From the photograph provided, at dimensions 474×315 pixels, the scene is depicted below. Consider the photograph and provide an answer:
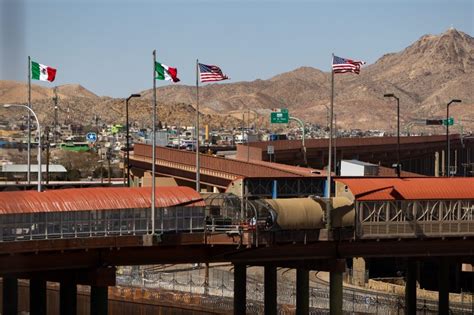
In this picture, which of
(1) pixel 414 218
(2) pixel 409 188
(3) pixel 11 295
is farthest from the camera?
(2) pixel 409 188

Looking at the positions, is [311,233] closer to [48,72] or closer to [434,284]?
[48,72]

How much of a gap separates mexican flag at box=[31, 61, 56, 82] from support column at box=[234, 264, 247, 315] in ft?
66.6

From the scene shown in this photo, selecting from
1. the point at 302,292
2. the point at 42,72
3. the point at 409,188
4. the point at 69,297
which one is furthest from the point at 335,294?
the point at 42,72

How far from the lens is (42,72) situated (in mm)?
82188

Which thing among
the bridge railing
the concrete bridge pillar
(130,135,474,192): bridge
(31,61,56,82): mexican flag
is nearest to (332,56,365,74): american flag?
(130,135,474,192): bridge

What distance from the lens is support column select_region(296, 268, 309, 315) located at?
69.2 meters

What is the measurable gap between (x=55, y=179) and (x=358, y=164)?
48005mm

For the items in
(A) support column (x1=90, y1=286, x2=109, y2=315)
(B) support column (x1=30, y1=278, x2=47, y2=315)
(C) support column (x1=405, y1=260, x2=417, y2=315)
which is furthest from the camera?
(C) support column (x1=405, y1=260, x2=417, y2=315)

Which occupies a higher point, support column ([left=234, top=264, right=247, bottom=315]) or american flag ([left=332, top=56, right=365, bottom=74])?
american flag ([left=332, top=56, right=365, bottom=74])

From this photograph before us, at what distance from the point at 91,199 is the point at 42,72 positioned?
24.1 meters

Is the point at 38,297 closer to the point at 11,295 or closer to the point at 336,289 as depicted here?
the point at 11,295

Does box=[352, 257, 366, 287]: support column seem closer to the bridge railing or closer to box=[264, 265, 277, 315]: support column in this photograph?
box=[264, 265, 277, 315]: support column

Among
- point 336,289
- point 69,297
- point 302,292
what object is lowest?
point 302,292

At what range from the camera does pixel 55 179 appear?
15338 cm
